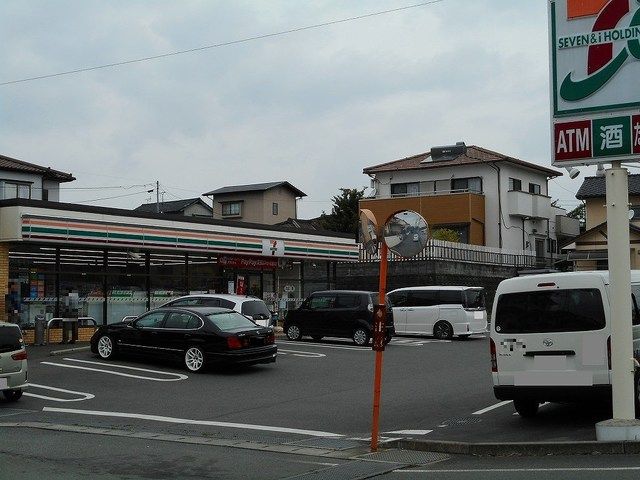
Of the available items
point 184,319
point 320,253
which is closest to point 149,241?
point 184,319

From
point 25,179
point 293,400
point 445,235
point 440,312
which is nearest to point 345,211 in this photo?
point 445,235

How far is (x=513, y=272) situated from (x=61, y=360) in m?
29.0

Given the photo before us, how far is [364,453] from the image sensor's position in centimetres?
1065

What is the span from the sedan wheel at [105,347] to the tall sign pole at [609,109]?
13652 mm

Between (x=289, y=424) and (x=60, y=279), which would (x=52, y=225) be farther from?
(x=289, y=424)

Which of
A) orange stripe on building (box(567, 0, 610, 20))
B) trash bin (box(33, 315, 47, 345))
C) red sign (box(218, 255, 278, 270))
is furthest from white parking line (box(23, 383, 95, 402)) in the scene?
red sign (box(218, 255, 278, 270))

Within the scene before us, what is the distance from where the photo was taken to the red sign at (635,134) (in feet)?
35.3

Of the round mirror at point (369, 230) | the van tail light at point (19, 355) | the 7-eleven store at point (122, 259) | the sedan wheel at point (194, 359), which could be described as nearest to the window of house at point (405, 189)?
the 7-eleven store at point (122, 259)

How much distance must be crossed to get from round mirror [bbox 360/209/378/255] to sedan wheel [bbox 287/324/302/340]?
17.1 metres

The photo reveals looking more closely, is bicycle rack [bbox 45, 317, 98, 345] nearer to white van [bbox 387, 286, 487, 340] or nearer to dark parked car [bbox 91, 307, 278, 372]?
dark parked car [bbox 91, 307, 278, 372]

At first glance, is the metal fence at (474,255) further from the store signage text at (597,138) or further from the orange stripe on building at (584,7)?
the orange stripe on building at (584,7)

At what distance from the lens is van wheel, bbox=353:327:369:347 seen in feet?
87.9

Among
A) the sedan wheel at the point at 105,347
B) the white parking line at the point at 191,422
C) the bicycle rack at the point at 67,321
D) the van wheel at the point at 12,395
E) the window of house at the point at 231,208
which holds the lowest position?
the white parking line at the point at 191,422

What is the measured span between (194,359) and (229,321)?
119 cm
